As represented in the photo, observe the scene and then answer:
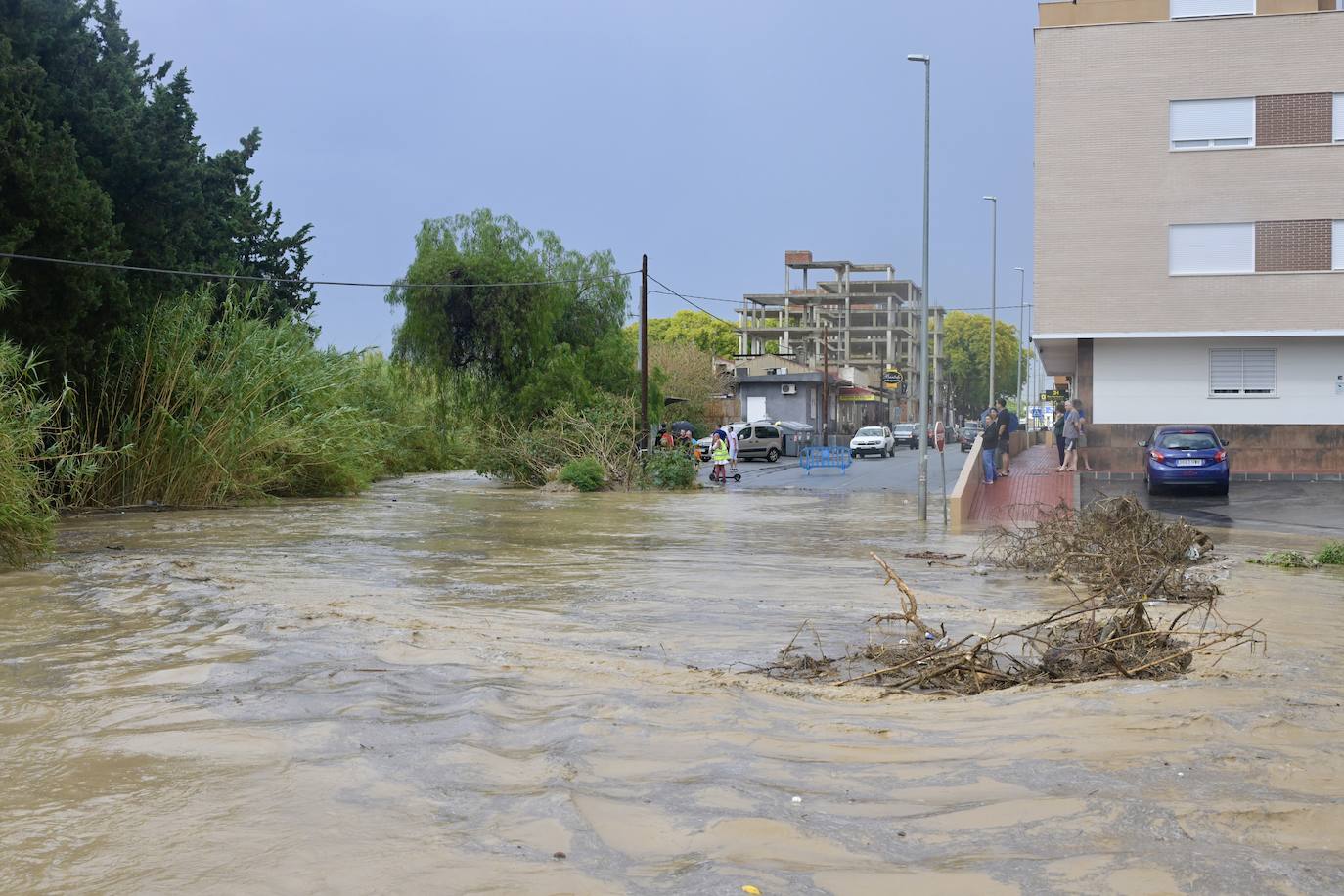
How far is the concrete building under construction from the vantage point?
131875 mm

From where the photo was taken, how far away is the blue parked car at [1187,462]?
25922 millimetres

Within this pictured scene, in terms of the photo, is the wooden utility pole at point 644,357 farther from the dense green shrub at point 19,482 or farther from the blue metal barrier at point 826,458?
the dense green shrub at point 19,482

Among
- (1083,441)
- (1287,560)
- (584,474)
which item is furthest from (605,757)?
(584,474)

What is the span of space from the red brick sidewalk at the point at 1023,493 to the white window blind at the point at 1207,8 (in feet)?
39.4

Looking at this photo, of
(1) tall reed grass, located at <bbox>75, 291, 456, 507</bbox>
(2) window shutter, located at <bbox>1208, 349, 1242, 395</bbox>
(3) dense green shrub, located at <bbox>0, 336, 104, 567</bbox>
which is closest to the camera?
(3) dense green shrub, located at <bbox>0, 336, 104, 567</bbox>

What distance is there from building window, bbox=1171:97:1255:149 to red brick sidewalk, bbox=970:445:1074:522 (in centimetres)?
879

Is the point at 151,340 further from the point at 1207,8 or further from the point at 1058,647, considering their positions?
the point at 1207,8

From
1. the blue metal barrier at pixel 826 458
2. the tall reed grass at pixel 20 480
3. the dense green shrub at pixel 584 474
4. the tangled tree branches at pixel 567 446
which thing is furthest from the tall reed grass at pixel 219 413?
the blue metal barrier at pixel 826 458

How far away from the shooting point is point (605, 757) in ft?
21.6

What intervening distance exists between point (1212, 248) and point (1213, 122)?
10.2ft

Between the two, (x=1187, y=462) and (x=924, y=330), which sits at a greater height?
(x=924, y=330)

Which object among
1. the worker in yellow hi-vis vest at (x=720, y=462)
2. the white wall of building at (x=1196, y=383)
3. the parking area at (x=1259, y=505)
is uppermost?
the white wall of building at (x=1196, y=383)

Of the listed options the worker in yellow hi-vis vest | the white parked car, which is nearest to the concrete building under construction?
the white parked car

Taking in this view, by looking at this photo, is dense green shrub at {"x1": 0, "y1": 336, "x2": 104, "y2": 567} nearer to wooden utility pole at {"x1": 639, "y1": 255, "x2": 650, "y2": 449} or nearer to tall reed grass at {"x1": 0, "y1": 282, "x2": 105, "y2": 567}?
tall reed grass at {"x1": 0, "y1": 282, "x2": 105, "y2": 567}
